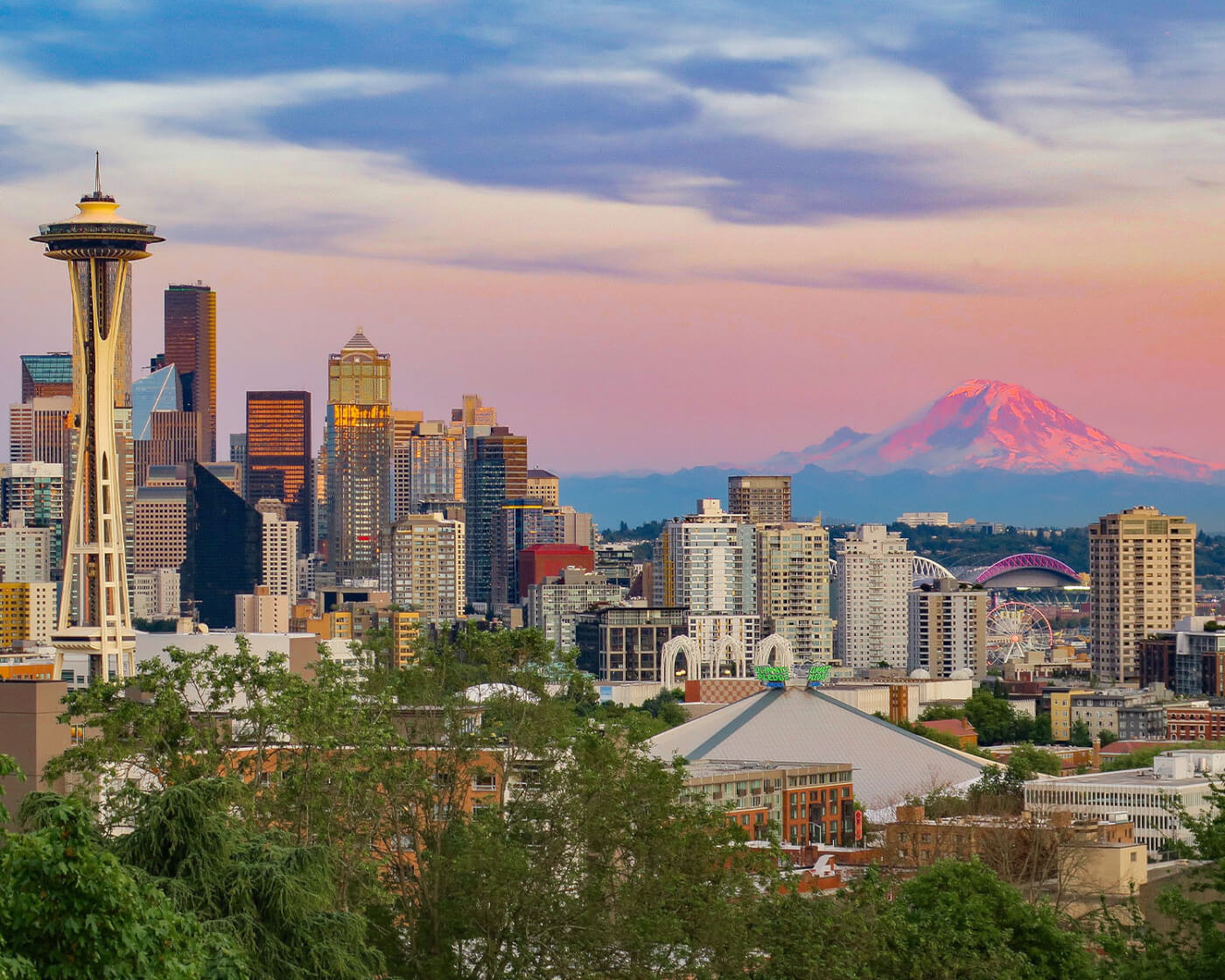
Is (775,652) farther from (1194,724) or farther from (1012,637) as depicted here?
(1012,637)

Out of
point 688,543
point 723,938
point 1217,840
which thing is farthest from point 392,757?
point 688,543

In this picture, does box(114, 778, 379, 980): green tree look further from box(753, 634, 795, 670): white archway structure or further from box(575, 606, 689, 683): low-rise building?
box(575, 606, 689, 683): low-rise building

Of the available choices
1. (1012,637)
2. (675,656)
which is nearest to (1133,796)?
(675,656)

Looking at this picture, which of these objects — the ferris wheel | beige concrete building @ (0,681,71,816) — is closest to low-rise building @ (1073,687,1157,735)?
the ferris wheel

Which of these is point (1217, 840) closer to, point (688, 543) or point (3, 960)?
point (3, 960)

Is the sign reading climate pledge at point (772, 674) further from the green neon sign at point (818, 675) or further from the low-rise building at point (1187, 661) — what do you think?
the low-rise building at point (1187, 661)
